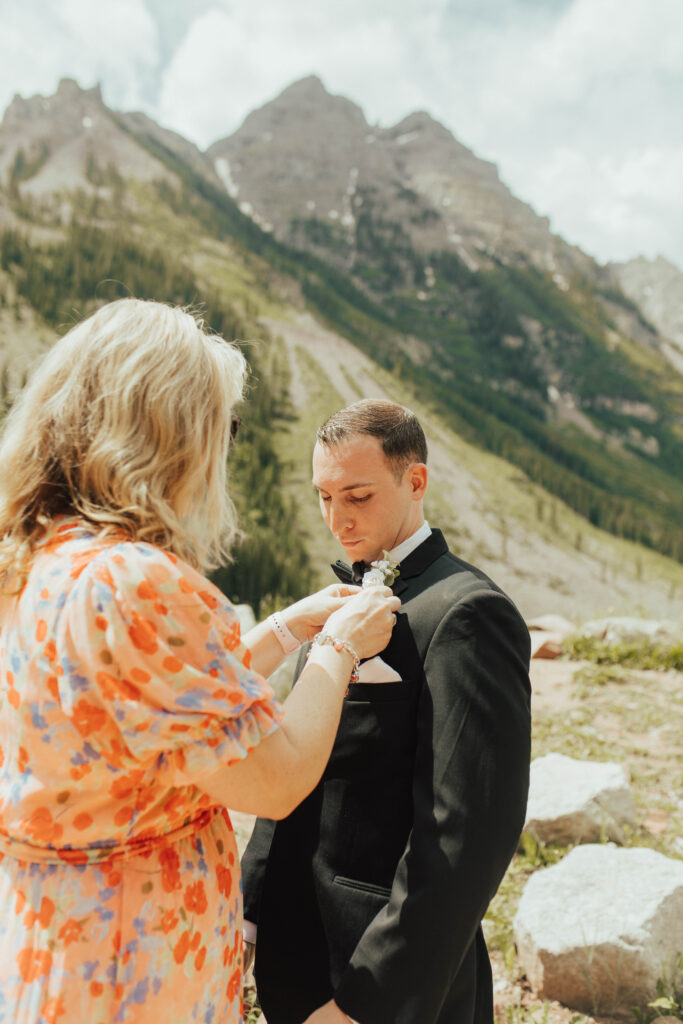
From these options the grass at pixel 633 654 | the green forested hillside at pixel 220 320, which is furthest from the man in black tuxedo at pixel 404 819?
the green forested hillside at pixel 220 320

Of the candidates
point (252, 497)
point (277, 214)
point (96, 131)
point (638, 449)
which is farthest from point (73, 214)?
point (638, 449)

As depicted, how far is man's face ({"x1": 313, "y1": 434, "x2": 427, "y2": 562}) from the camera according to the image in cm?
231

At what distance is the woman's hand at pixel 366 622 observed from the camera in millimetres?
1781

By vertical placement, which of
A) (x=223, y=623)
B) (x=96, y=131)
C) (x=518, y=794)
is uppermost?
(x=96, y=131)

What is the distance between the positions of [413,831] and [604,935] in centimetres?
248

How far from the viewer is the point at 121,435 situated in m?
1.52

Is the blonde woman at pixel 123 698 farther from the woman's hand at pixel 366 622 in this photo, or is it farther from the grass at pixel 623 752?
the grass at pixel 623 752

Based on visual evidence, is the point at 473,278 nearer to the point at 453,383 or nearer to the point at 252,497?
the point at 453,383

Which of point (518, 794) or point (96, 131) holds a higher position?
point (96, 131)

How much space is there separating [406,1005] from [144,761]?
100 cm

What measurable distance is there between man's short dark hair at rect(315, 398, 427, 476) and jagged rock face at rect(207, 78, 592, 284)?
16655cm

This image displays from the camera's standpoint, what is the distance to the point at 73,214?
78.4 meters

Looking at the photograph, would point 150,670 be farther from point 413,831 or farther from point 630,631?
point 630,631

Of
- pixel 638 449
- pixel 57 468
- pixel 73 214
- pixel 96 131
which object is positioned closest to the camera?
pixel 57 468
